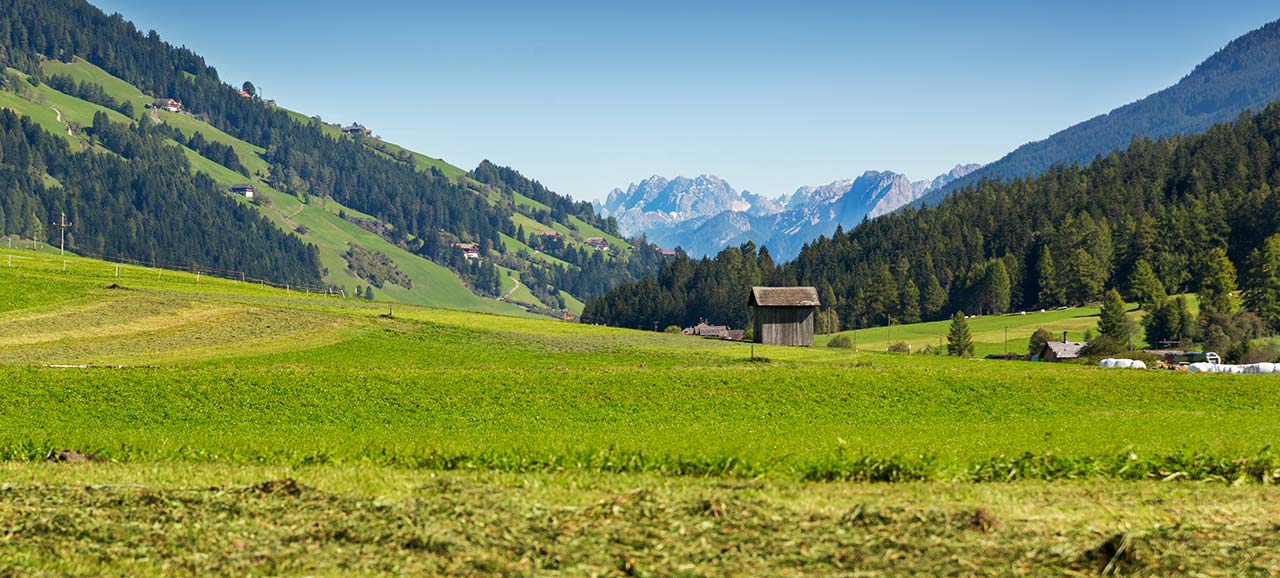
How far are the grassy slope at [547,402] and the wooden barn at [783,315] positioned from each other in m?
19.3

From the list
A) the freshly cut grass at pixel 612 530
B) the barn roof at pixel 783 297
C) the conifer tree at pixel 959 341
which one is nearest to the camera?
the freshly cut grass at pixel 612 530

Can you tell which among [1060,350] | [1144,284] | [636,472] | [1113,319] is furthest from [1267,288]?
[636,472]

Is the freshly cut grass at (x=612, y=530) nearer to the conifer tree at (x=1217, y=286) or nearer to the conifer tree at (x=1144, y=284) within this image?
the conifer tree at (x=1217, y=286)

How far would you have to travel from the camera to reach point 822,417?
44688mm

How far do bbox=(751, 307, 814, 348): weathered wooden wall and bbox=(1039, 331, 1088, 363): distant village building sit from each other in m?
48.3

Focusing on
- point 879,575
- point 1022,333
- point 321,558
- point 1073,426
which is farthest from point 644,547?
point 1022,333

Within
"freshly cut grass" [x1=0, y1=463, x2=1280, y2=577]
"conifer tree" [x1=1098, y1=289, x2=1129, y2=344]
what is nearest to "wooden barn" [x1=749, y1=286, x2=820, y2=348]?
"conifer tree" [x1=1098, y1=289, x2=1129, y2=344]

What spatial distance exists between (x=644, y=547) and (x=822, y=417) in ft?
97.0

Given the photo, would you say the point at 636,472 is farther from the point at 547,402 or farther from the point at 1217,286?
the point at 1217,286

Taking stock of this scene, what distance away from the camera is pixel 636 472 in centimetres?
2458

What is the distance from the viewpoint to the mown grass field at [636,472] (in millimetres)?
15820

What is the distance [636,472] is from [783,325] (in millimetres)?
81424

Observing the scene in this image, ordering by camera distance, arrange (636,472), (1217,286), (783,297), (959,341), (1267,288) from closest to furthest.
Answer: (636,472)
(783,297)
(959,341)
(1267,288)
(1217,286)

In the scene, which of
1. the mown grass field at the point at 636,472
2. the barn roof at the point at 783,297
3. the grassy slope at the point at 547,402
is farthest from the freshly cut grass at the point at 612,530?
the barn roof at the point at 783,297
